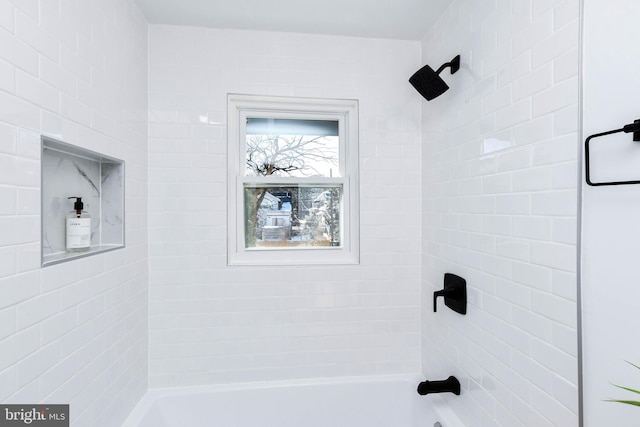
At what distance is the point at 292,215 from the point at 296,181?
21 centimetres

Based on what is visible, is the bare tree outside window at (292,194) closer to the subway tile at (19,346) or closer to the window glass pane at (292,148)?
the window glass pane at (292,148)

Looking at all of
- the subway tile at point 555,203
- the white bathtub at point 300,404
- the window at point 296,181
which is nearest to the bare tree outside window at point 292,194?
the window at point 296,181

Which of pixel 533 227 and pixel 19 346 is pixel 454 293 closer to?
pixel 533 227

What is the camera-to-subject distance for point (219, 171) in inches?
71.2

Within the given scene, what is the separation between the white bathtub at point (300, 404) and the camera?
1.74 metres

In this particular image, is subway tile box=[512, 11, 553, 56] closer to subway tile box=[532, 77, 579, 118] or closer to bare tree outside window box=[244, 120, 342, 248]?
subway tile box=[532, 77, 579, 118]

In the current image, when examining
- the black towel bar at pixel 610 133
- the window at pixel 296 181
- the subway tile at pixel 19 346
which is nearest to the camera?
the black towel bar at pixel 610 133

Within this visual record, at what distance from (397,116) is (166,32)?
1405 mm

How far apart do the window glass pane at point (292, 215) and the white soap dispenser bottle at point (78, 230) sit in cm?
84

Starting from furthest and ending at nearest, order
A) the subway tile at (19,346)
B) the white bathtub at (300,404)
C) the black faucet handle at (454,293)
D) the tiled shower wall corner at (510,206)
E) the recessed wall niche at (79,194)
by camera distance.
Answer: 1. the white bathtub at (300,404)
2. the black faucet handle at (454,293)
3. the recessed wall niche at (79,194)
4. the tiled shower wall corner at (510,206)
5. the subway tile at (19,346)

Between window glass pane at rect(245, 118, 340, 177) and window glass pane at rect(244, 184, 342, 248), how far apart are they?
0.11 metres

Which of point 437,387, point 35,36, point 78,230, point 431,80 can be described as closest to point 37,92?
point 35,36

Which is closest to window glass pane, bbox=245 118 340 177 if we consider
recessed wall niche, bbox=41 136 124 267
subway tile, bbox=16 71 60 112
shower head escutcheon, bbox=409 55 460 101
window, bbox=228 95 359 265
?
window, bbox=228 95 359 265

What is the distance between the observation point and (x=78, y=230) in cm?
120
